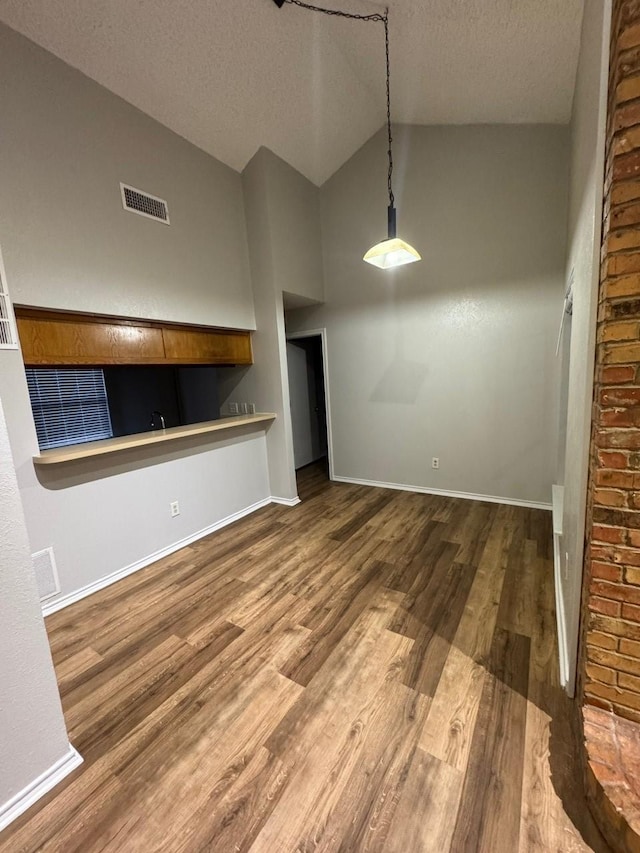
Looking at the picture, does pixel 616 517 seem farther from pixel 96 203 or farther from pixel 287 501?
pixel 96 203

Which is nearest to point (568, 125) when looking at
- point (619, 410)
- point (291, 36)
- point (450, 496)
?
point (291, 36)


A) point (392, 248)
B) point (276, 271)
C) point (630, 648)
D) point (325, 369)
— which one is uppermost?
point (276, 271)

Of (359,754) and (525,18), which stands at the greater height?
(525,18)

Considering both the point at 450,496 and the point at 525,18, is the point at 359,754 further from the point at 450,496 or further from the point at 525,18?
the point at 525,18

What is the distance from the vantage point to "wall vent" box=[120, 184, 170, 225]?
2588 mm

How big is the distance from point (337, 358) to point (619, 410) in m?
3.46

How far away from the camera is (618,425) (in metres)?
1.11

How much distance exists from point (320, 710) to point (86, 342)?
8.87 feet

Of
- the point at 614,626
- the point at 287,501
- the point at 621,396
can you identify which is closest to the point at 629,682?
the point at 614,626

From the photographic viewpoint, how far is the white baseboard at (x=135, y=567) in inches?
91.3

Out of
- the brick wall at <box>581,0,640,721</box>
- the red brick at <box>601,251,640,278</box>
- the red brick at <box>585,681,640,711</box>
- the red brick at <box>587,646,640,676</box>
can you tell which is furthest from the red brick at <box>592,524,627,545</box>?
the red brick at <box>601,251,640,278</box>

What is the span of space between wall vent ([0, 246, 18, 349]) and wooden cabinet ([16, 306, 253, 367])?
14 centimetres

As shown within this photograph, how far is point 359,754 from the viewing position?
133cm

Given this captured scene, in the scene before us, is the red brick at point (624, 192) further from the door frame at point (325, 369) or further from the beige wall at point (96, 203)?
the door frame at point (325, 369)
